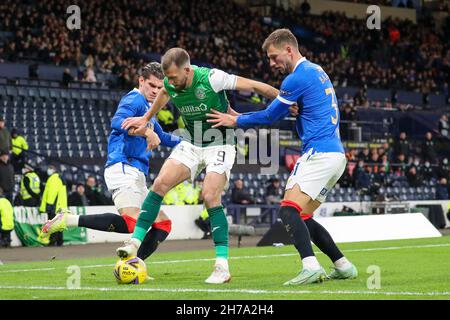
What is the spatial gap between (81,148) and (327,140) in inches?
714

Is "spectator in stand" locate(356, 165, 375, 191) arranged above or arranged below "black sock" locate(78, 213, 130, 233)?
below

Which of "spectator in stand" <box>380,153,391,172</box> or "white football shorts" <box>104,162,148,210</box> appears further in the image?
"spectator in stand" <box>380,153,391,172</box>

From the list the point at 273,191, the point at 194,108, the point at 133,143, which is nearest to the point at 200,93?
the point at 194,108

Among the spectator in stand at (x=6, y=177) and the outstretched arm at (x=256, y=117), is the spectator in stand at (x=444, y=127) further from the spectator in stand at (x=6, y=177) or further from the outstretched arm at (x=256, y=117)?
the outstretched arm at (x=256, y=117)

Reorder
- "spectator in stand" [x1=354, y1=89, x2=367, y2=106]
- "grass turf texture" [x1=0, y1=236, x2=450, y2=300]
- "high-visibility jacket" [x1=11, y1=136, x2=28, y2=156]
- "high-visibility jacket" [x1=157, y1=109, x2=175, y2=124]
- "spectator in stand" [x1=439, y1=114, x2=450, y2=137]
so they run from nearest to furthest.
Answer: "grass turf texture" [x1=0, y1=236, x2=450, y2=300], "high-visibility jacket" [x1=11, y1=136, x2=28, y2=156], "high-visibility jacket" [x1=157, y1=109, x2=175, y2=124], "spectator in stand" [x1=354, y1=89, x2=367, y2=106], "spectator in stand" [x1=439, y1=114, x2=450, y2=137]

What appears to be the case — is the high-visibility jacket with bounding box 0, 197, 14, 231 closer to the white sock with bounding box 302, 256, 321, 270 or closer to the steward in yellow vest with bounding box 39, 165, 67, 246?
the steward in yellow vest with bounding box 39, 165, 67, 246

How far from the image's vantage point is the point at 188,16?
37562 millimetres

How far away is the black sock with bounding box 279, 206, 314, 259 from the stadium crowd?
67.7 feet

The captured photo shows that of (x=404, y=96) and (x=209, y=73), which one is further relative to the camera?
(x=404, y=96)

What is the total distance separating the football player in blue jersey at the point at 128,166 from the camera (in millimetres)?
10516

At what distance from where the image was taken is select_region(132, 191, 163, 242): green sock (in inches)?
372

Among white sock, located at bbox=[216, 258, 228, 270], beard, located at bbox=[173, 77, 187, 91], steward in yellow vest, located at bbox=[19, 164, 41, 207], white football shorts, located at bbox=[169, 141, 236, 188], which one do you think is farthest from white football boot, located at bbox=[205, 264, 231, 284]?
steward in yellow vest, located at bbox=[19, 164, 41, 207]
